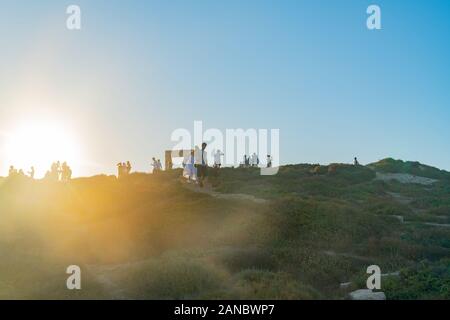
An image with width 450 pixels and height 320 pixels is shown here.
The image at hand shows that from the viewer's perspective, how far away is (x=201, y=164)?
35844 millimetres

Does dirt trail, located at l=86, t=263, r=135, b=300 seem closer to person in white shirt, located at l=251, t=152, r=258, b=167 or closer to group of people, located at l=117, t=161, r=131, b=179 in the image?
group of people, located at l=117, t=161, r=131, b=179

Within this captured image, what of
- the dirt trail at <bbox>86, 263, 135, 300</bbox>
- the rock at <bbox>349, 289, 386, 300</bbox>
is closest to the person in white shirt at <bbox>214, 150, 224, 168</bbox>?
the dirt trail at <bbox>86, 263, 135, 300</bbox>

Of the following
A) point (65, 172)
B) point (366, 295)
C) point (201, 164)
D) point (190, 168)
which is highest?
point (201, 164)

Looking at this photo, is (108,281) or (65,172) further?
(65,172)

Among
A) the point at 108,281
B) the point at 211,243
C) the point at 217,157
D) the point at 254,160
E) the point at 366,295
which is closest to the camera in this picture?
the point at 366,295

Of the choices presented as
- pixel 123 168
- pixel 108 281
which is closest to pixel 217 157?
pixel 123 168

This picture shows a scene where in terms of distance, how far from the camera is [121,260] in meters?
20.1

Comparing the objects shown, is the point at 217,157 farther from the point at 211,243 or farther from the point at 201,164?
the point at 211,243

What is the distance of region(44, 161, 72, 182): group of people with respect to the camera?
46406 mm

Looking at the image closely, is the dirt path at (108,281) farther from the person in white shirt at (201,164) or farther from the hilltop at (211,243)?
the person in white shirt at (201,164)

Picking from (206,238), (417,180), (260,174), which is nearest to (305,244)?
(206,238)

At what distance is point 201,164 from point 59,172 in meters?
17.0

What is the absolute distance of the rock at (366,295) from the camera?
14.1 metres

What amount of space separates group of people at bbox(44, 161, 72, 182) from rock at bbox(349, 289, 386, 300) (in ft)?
118
